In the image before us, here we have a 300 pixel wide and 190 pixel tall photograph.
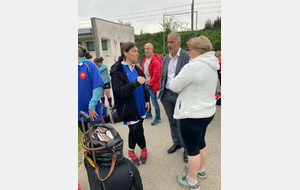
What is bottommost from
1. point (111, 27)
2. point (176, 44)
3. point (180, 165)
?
point (180, 165)

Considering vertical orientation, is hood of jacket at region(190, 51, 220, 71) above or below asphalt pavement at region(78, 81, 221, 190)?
above

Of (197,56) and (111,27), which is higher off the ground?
(111,27)

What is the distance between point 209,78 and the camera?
5.35 feet

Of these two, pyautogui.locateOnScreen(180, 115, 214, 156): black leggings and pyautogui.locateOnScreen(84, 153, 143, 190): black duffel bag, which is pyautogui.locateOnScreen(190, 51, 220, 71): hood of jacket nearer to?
pyautogui.locateOnScreen(180, 115, 214, 156): black leggings

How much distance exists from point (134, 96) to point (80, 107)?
0.73 meters

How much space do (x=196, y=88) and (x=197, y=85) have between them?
1.4 inches

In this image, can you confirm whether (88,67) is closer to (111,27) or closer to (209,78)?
(209,78)

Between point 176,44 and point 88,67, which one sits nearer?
point 88,67

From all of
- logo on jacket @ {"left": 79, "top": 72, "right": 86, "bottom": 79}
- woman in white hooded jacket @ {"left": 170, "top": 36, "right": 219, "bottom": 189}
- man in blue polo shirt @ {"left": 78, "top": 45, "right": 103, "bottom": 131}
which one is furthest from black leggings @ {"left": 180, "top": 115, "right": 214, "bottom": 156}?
logo on jacket @ {"left": 79, "top": 72, "right": 86, "bottom": 79}

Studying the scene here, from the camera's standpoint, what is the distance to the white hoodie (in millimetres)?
1597

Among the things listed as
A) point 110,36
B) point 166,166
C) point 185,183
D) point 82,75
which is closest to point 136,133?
point 166,166

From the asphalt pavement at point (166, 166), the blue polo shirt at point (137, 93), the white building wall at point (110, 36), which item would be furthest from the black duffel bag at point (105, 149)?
the white building wall at point (110, 36)

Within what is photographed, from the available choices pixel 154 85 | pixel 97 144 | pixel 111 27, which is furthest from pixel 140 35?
pixel 97 144

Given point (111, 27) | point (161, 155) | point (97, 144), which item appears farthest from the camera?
point (111, 27)
